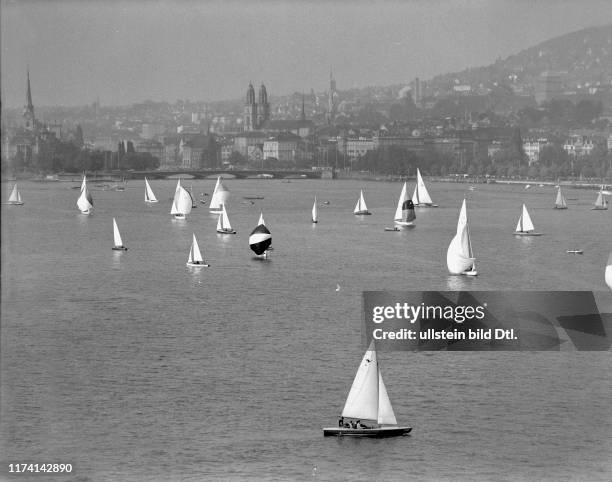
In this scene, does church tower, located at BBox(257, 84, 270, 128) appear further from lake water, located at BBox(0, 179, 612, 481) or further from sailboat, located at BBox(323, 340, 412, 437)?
sailboat, located at BBox(323, 340, 412, 437)

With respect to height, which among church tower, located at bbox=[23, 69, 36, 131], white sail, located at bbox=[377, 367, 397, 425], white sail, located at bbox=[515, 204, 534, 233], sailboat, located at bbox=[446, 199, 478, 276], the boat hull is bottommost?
white sail, located at bbox=[515, 204, 534, 233]

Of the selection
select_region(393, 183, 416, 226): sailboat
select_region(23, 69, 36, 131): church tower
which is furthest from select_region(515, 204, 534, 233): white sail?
select_region(23, 69, 36, 131): church tower

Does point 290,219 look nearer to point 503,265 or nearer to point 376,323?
point 503,265

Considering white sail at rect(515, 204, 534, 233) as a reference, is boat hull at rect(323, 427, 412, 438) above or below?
above

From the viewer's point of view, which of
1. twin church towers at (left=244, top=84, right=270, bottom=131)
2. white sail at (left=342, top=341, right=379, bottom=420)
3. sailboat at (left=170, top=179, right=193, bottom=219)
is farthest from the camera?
twin church towers at (left=244, top=84, right=270, bottom=131)

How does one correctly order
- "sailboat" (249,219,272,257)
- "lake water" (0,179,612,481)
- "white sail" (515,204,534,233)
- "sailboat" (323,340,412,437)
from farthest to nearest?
"white sail" (515,204,534,233), "sailboat" (249,219,272,257), "sailboat" (323,340,412,437), "lake water" (0,179,612,481)

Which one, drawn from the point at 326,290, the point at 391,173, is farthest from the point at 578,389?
the point at 391,173

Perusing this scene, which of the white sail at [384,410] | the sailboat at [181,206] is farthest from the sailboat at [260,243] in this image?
the white sail at [384,410]
